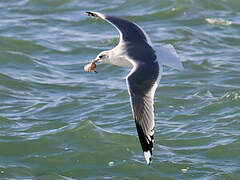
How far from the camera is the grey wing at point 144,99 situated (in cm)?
567

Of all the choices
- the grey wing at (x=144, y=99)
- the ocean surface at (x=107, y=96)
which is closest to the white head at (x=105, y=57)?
the grey wing at (x=144, y=99)

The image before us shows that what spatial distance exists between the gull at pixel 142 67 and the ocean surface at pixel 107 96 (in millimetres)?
1183

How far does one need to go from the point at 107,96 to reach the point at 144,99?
11.6 feet

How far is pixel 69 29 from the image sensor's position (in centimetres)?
1220

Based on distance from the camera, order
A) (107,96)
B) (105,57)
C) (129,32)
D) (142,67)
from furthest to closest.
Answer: (107,96) → (129,32) → (105,57) → (142,67)

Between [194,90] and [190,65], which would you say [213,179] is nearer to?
[194,90]

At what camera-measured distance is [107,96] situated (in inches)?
370

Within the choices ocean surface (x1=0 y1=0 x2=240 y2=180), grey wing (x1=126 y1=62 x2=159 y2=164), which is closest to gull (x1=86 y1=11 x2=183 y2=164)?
grey wing (x1=126 y1=62 x2=159 y2=164)

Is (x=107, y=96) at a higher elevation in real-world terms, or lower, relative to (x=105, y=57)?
lower

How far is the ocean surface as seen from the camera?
7371mm

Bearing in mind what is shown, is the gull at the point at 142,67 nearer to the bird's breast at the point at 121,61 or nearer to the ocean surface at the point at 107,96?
the bird's breast at the point at 121,61

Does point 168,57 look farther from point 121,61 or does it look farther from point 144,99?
point 144,99

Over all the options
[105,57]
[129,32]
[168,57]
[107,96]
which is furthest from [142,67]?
[107,96]

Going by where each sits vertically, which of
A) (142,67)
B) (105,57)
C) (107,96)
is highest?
(142,67)
